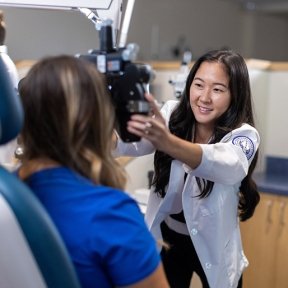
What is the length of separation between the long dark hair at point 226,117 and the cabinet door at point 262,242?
34.0 inches

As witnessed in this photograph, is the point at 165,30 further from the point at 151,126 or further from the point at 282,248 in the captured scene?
the point at 151,126

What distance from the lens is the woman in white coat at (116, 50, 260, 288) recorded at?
1.49 metres

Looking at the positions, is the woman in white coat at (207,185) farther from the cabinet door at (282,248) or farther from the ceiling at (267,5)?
the ceiling at (267,5)

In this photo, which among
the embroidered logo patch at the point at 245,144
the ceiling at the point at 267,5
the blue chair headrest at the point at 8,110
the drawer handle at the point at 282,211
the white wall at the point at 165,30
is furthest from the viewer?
the ceiling at the point at 267,5

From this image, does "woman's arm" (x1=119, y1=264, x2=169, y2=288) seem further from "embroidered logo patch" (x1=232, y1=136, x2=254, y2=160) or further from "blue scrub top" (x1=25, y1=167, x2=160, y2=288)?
"embroidered logo patch" (x1=232, y1=136, x2=254, y2=160)

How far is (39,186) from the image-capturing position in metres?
0.87

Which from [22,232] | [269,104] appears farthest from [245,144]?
[269,104]

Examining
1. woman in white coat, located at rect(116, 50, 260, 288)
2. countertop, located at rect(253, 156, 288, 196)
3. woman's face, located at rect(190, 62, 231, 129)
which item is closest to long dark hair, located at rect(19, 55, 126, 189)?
woman in white coat, located at rect(116, 50, 260, 288)

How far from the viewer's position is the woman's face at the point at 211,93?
149 cm

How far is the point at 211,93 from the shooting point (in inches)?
59.0

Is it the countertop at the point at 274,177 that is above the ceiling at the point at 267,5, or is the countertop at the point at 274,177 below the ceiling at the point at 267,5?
below

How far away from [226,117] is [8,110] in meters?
0.90

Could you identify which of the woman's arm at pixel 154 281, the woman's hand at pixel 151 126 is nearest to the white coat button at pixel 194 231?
the woman's hand at pixel 151 126

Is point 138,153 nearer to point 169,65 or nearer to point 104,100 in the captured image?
point 104,100
